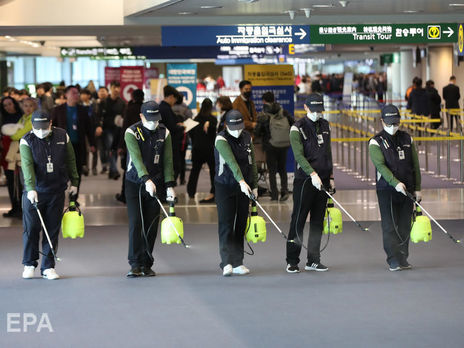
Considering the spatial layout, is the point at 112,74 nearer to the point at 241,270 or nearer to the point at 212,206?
the point at 212,206

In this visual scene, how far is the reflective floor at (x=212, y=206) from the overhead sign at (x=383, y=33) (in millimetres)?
2676

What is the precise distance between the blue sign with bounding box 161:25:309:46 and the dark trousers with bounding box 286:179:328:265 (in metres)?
5.92

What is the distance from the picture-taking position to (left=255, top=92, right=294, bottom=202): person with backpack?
16531 mm

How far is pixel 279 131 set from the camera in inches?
650

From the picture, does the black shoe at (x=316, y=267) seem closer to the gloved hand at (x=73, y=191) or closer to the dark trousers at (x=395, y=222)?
the dark trousers at (x=395, y=222)

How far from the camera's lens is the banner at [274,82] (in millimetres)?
18828

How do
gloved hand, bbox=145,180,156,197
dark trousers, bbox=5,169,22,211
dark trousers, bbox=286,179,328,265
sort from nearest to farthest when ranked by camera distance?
gloved hand, bbox=145,180,156,197 < dark trousers, bbox=286,179,328,265 < dark trousers, bbox=5,169,22,211

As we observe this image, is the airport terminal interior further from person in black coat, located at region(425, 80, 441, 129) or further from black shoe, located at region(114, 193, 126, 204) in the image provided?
person in black coat, located at region(425, 80, 441, 129)

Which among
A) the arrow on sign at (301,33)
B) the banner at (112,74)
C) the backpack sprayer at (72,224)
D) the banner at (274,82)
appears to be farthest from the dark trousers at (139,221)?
the banner at (112,74)

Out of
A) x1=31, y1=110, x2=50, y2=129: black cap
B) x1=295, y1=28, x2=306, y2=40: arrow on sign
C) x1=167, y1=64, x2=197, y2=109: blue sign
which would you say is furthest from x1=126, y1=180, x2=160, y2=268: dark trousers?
x1=167, y1=64, x2=197, y2=109: blue sign

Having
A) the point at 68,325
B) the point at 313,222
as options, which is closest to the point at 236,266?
the point at 313,222

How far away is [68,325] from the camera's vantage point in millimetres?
8703

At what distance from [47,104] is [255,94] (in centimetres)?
480

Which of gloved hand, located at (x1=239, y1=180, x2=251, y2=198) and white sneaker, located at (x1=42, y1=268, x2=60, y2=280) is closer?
gloved hand, located at (x1=239, y1=180, x2=251, y2=198)
